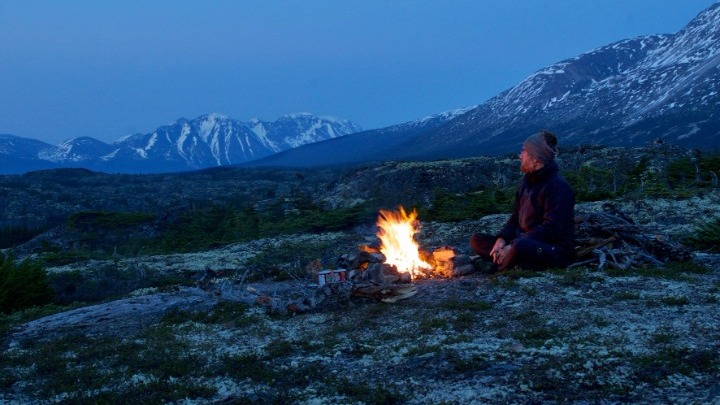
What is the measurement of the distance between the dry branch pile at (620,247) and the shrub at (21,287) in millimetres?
13530

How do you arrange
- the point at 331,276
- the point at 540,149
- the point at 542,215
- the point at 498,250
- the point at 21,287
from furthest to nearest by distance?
the point at 21,287, the point at 331,276, the point at 498,250, the point at 542,215, the point at 540,149

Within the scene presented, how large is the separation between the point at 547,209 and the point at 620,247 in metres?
2.41

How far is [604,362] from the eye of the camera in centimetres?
681

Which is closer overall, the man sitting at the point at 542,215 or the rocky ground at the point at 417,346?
the rocky ground at the point at 417,346

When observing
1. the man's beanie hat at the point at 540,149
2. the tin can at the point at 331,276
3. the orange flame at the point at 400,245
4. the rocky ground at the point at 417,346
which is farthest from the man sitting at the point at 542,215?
the tin can at the point at 331,276

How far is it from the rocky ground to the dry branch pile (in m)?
0.41

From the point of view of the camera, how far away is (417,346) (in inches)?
312

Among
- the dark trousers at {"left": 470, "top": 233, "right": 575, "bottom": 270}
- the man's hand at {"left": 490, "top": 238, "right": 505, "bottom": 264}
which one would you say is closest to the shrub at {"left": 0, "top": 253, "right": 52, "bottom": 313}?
the man's hand at {"left": 490, "top": 238, "right": 505, "bottom": 264}

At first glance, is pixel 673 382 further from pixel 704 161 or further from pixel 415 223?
pixel 704 161

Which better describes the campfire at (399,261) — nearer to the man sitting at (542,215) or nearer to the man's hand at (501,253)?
the man's hand at (501,253)

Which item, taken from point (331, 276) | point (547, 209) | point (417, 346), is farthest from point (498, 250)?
point (417, 346)

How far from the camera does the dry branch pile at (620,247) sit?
11750mm

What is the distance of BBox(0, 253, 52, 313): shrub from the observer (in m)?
14.7

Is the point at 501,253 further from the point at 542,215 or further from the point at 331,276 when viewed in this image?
the point at 331,276
